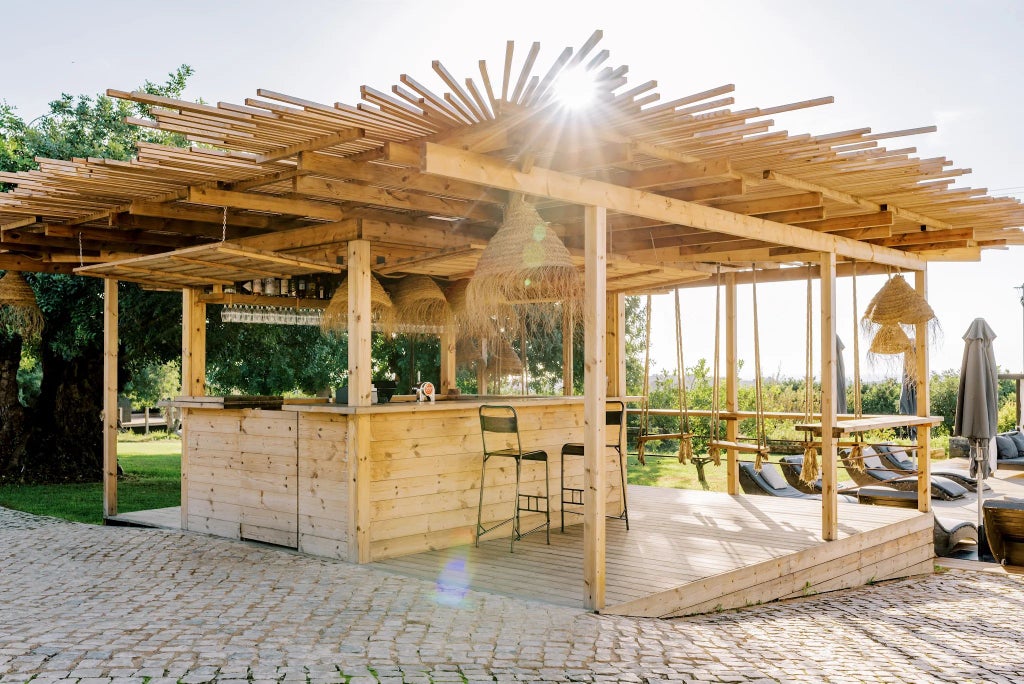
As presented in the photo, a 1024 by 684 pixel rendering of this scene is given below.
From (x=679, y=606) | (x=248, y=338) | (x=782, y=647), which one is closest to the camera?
(x=782, y=647)

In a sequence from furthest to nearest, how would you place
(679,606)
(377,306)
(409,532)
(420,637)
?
(377,306)
(409,532)
(679,606)
(420,637)

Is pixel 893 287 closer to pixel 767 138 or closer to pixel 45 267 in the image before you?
pixel 767 138

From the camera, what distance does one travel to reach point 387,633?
4.46 meters

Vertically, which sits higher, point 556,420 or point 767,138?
point 767,138

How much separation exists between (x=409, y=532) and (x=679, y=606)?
2.18 meters

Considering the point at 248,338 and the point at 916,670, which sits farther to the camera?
the point at 248,338

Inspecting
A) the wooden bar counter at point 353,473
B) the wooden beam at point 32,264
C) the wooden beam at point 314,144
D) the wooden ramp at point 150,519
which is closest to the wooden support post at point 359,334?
the wooden bar counter at point 353,473

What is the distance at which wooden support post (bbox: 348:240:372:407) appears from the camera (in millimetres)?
→ 6254

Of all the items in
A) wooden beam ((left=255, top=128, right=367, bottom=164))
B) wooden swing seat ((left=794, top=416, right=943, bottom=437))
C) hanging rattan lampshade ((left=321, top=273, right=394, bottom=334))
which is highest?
wooden beam ((left=255, top=128, right=367, bottom=164))

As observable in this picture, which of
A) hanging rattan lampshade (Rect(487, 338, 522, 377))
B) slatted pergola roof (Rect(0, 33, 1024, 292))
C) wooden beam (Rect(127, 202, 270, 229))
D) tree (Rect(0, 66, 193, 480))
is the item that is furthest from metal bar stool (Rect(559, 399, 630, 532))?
tree (Rect(0, 66, 193, 480))

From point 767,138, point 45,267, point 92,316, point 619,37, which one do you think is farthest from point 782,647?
point 92,316

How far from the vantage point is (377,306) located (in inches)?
325

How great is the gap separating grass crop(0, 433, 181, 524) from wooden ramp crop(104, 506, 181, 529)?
499 mm

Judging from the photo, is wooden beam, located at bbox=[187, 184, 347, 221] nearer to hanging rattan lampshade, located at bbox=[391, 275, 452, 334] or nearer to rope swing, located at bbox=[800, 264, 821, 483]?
hanging rattan lampshade, located at bbox=[391, 275, 452, 334]
